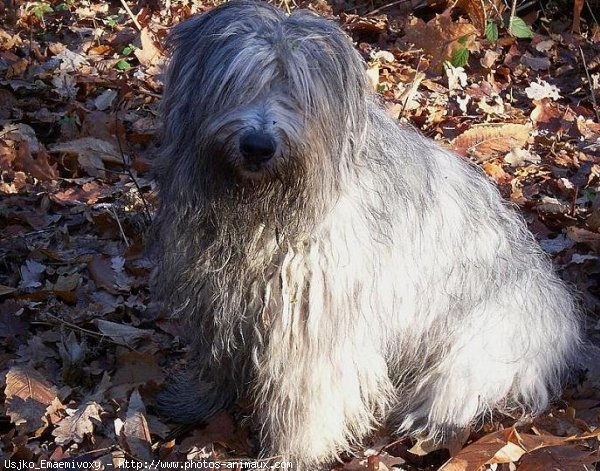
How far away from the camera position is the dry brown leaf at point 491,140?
17.9 ft

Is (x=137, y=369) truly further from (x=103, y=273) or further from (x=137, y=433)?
(x=103, y=273)

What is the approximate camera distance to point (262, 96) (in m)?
2.79

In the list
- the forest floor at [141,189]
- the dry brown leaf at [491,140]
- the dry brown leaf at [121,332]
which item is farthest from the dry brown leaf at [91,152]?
the dry brown leaf at [491,140]

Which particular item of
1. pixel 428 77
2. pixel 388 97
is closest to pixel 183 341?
pixel 388 97

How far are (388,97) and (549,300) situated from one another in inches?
101

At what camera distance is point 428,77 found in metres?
6.38

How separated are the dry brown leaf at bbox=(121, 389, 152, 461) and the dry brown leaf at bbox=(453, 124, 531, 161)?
2793 mm

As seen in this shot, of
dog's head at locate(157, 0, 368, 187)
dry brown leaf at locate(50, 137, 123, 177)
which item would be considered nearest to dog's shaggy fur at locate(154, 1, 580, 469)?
dog's head at locate(157, 0, 368, 187)

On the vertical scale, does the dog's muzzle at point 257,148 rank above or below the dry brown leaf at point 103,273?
above

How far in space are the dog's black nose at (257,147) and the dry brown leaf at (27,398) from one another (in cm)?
176

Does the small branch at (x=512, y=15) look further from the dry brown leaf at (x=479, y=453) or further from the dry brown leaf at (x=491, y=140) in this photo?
the dry brown leaf at (x=479, y=453)

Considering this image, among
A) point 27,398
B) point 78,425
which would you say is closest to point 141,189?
point 27,398

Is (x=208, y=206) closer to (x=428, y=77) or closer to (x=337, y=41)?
(x=337, y=41)

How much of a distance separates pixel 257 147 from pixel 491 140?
3300 mm
